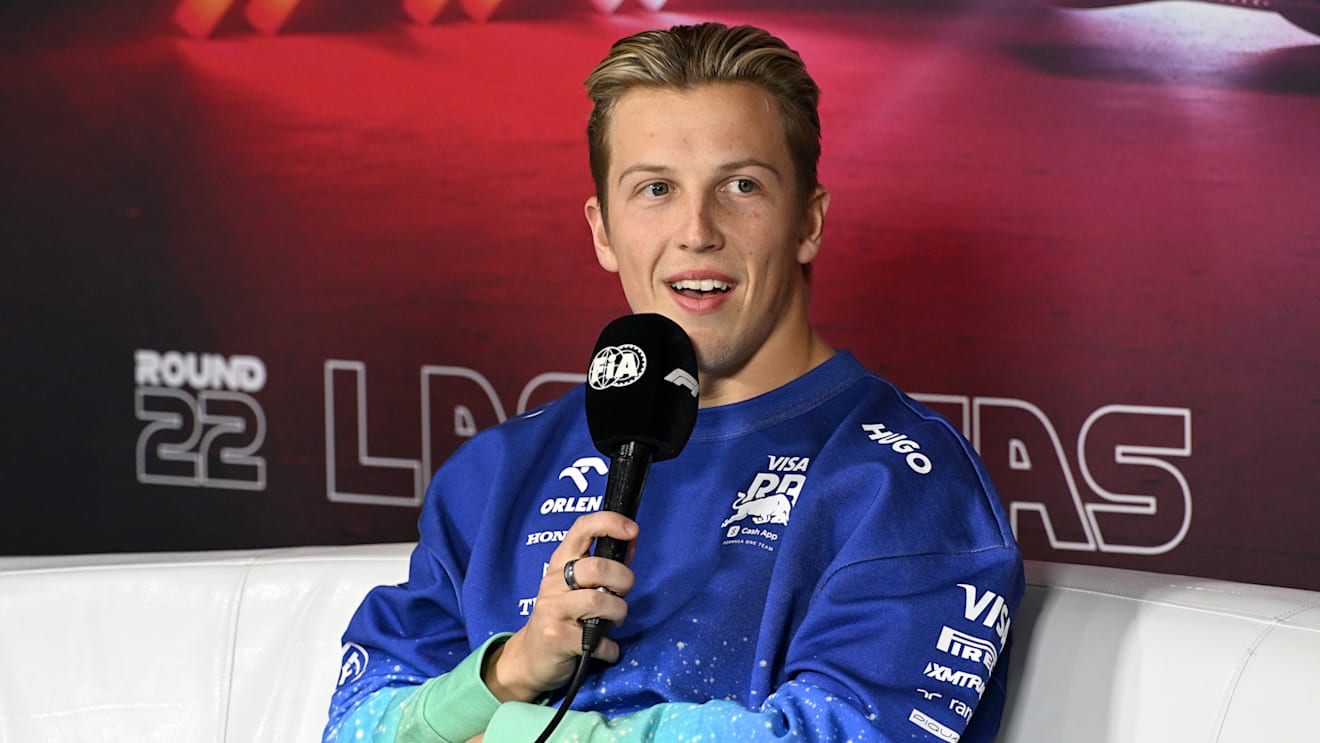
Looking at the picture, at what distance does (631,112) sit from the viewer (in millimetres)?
1657

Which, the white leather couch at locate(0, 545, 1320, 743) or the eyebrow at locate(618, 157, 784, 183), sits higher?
the eyebrow at locate(618, 157, 784, 183)

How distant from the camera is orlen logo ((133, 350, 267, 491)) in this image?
3072mm

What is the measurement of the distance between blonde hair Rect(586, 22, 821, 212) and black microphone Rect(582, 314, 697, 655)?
31 centimetres

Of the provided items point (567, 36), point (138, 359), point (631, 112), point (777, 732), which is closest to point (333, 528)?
point (138, 359)

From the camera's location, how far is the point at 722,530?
1583 mm

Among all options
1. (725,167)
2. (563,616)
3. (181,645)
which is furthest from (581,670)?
(181,645)

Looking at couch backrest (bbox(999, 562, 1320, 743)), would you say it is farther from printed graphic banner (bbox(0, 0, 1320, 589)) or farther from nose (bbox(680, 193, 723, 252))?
printed graphic banner (bbox(0, 0, 1320, 589))

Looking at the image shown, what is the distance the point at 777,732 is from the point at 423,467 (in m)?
1.64

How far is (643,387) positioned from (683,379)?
1.8 inches

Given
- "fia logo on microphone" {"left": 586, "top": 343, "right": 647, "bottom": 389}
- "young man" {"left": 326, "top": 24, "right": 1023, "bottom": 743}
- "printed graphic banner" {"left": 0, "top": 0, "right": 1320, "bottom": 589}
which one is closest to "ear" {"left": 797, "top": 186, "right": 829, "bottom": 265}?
"young man" {"left": 326, "top": 24, "right": 1023, "bottom": 743}

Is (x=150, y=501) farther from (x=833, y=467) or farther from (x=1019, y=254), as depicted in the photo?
(x=833, y=467)

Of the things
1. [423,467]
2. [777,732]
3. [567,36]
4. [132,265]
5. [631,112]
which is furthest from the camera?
[132,265]

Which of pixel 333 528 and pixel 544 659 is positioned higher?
pixel 544 659

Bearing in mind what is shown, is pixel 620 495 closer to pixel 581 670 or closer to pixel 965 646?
pixel 581 670
